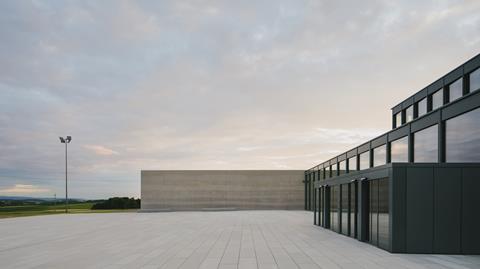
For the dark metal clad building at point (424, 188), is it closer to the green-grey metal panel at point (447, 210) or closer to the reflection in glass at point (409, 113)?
the green-grey metal panel at point (447, 210)

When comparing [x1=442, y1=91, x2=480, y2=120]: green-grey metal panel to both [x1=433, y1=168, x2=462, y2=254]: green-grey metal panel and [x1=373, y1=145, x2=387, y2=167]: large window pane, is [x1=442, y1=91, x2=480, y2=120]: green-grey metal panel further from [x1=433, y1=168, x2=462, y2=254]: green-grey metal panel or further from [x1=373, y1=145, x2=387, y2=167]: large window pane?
[x1=373, y1=145, x2=387, y2=167]: large window pane

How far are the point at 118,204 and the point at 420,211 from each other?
55.1 meters

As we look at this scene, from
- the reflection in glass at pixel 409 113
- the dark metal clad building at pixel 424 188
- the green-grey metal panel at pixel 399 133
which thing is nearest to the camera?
the dark metal clad building at pixel 424 188

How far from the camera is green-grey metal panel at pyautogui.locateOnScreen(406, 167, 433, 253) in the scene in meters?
16.0

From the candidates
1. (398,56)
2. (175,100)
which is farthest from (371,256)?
(175,100)

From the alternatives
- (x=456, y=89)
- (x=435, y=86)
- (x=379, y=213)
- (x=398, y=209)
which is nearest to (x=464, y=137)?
(x=379, y=213)

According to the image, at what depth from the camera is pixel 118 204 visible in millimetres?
65250

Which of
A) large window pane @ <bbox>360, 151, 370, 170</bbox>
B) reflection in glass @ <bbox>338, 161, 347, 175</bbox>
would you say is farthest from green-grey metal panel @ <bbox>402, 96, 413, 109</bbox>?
reflection in glass @ <bbox>338, 161, 347, 175</bbox>

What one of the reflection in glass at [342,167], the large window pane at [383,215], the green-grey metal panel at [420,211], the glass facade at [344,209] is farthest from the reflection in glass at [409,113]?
the green-grey metal panel at [420,211]

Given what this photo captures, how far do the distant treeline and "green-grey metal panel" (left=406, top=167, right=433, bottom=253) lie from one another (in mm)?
54498

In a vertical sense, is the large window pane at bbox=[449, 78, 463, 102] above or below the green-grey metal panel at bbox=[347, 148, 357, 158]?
above

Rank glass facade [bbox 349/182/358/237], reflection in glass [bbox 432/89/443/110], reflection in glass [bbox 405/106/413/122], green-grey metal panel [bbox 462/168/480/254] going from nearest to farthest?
1. green-grey metal panel [bbox 462/168/480/254]
2. glass facade [bbox 349/182/358/237]
3. reflection in glass [bbox 432/89/443/110]
4. reflection in glass [bbox 405/106/413/122]

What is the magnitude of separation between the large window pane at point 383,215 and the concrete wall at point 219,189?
128 feet

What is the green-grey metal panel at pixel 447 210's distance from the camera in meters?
15.9
